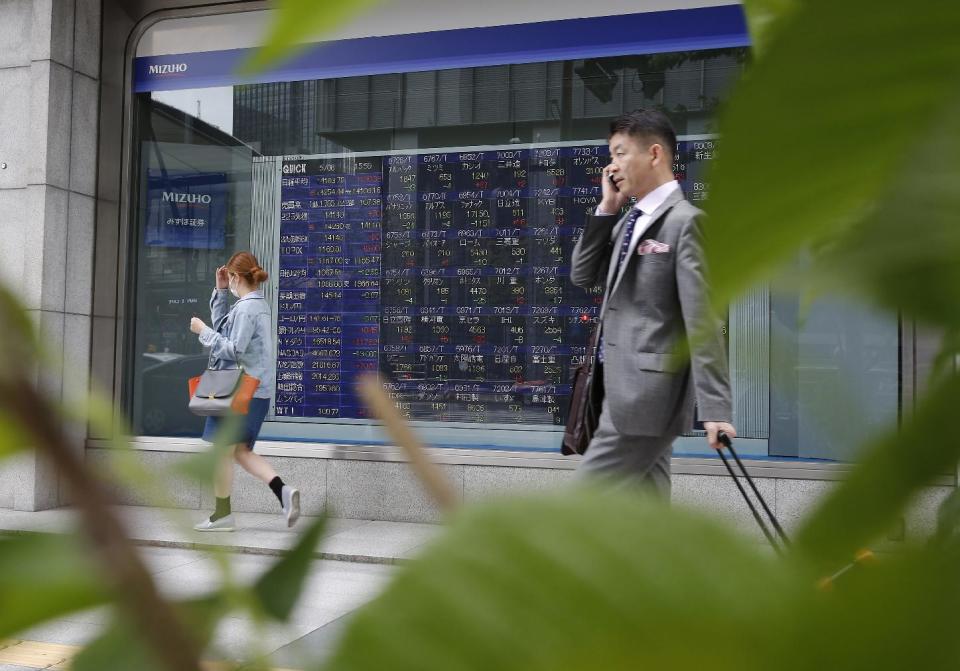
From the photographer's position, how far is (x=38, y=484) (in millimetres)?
6344

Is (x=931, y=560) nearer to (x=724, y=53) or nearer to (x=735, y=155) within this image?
(x=735, y=155)

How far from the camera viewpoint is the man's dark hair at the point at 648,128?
3650 millimetres

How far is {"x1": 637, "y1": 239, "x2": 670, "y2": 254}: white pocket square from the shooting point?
131 inches

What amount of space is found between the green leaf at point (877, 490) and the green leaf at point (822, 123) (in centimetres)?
4

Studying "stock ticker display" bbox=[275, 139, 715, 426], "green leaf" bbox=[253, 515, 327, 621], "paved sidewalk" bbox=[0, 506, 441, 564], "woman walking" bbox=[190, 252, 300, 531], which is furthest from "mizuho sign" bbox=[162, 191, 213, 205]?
"green leaf" bbox=[253, 515, 327, 621]

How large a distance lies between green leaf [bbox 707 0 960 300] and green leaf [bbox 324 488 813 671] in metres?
0.07

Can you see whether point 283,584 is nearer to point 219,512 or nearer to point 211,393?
point 219,512

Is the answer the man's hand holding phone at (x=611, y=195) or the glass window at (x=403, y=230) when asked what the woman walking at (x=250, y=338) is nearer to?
the glass window at (x=403, y=230)

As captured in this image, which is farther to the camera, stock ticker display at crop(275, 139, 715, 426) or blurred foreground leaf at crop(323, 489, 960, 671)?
stock ticker display at crop(275, 139, 715, 426)

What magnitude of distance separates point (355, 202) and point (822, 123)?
7.02 m

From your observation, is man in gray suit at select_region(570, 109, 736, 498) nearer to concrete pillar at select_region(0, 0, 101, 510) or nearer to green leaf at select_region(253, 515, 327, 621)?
green leaf at select_region(253, 515, 327, 621)

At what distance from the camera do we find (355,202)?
23.3 ft

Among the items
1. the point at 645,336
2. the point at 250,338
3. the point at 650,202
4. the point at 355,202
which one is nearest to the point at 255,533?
the point at 250,338

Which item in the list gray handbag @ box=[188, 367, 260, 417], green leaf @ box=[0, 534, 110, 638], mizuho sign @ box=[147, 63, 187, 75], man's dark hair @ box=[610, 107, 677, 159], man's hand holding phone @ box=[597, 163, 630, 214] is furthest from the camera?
mizuho sign @ box=[147, 63, 187, 75]
